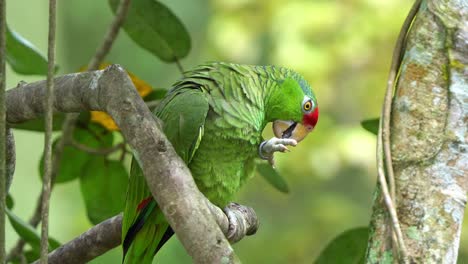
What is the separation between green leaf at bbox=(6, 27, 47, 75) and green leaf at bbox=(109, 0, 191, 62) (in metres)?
0.18

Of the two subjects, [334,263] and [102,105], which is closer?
[102,105]

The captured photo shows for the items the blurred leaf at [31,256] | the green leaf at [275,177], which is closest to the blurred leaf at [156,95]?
the green leaf at [275,177]

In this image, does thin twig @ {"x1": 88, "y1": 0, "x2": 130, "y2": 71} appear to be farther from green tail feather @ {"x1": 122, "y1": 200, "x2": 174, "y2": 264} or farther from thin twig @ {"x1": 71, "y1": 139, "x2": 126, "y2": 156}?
green tail feather @ {"x1": 122, "y1": 200, "x2": 174, "y2": 264}

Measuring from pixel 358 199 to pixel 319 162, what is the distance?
741mm

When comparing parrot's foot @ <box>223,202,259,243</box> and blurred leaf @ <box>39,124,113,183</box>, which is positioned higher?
parrot's foot @ <box>223,202,259,243</box>

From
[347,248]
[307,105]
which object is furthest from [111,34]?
[347,248]

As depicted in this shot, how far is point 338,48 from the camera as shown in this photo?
3250mm

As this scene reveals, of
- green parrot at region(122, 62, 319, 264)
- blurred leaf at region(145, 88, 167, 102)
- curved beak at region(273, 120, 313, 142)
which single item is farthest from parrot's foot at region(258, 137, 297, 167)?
blurred leaf at region(145, 88, 167, 102)

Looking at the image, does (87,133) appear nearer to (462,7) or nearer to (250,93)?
(250,93)

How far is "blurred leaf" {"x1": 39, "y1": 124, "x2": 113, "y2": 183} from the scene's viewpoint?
4.97 feet

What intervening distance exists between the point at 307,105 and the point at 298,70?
1892 mm

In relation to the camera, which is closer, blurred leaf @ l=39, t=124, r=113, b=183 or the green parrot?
the green parrot

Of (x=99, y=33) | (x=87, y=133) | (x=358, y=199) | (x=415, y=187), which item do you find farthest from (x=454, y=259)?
(x=99, y=33)

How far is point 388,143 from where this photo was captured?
85cm
